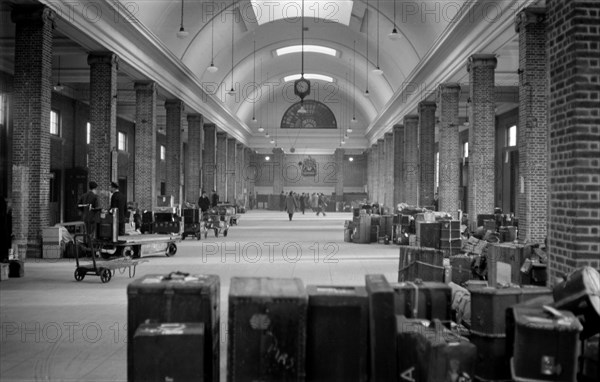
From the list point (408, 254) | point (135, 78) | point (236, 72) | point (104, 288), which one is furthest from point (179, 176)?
point (408, 254)

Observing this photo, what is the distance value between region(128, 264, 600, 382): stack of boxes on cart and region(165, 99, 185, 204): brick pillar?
2290 centimetres

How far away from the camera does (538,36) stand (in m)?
14.2

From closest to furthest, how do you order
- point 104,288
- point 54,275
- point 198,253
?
point 104,288
point 54,275
point 198,253

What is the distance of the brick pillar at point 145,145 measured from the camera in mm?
22906

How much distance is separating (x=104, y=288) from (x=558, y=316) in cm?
785

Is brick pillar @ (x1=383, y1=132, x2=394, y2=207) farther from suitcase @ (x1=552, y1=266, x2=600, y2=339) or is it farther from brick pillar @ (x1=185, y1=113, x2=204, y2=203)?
suitcase @ (x1=552, y1=266, x2=600, y2=339)

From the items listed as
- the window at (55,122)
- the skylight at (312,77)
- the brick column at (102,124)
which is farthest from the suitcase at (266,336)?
the skylight at (312,77)

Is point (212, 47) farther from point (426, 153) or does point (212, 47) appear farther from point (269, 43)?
point (426, 153)

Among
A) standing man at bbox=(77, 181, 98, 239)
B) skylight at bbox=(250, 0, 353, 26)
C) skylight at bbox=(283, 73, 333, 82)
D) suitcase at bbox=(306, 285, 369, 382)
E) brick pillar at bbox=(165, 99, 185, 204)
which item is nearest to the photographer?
suitcase at bbox=(306, 285, 369, 382)

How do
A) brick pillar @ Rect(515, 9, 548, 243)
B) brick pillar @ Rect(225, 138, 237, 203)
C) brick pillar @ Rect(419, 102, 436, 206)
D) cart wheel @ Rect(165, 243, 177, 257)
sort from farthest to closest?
brick pillar @ Rect(225, 138, 237, 203)
brick pillar @ Rect(419, 102, 436, 206)
cart wheel @ Rect(165, 243, 177, 257)
brick pillar @ Rect(515, 9, 548, 243)

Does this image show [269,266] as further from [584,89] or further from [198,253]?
[584,89]

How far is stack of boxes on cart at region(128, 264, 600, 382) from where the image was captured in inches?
167

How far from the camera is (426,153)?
1089 inches

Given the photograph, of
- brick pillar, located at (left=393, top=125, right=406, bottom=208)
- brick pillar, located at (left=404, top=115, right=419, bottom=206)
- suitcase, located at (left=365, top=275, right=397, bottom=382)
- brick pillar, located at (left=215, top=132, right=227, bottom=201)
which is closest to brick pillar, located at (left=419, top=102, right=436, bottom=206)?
brick pillar, located at (left=404, top=115, right=419, bottom=206)
